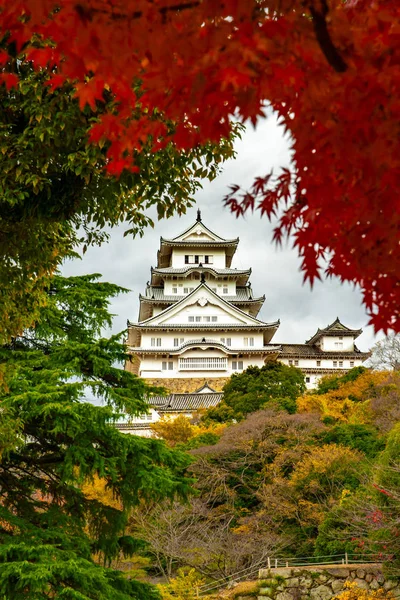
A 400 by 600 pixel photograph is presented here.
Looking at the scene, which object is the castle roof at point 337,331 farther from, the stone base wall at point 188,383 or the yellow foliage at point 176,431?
the yellow foliage at point 176,431

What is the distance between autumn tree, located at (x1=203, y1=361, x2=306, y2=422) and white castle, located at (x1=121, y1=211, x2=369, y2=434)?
342 inches

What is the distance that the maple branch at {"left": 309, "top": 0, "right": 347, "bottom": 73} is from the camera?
1.53 metres

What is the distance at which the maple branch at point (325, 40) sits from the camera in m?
1.53

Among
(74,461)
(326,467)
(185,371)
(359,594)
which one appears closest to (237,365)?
(185,371)

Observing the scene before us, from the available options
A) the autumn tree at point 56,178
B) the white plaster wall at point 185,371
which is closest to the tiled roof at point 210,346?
the white plaster wall at point 185,371

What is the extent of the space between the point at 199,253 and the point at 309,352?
10.3 meters

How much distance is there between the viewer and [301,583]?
549 inches

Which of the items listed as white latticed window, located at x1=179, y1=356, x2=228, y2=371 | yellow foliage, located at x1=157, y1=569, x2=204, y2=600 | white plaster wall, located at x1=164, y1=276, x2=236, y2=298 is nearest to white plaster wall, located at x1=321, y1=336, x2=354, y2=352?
white plaster wall, located at x1=164, y1=276, x2=236, y2=298

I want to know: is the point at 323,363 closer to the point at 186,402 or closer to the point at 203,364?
the point at 203,364

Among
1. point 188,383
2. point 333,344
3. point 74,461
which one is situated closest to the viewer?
point 74,461

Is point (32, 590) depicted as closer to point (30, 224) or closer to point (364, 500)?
point (30, 224)

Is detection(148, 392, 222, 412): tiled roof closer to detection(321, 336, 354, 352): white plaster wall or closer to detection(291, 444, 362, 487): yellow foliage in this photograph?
detection(321, 336, 354, 352): white plaster wall

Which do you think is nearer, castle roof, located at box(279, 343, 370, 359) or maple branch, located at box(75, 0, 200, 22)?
maple branch, located at box(75, 0, 200, 22)

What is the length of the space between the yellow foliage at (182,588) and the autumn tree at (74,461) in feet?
16.6
